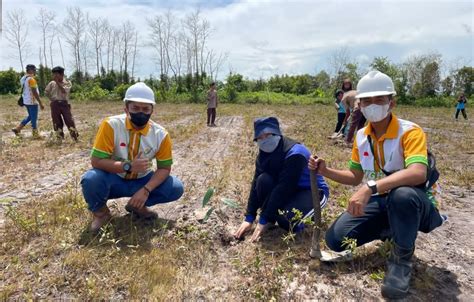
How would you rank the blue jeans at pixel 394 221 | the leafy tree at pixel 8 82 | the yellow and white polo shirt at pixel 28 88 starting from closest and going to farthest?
the blue jeans at pixel 394 221 → the yellow and white polo shirt at pixel 28 88 → the leafy tree at pixel 8 82

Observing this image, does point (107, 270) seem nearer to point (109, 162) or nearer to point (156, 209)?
point (109, 162)

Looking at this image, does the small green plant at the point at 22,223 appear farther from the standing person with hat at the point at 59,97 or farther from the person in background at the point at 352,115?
the person in background at the point at 352,115

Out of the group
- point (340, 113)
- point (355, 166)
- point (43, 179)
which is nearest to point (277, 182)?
point (355, 166)

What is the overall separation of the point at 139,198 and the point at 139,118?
0.65m

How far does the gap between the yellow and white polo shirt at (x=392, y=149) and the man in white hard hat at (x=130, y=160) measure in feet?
5.19

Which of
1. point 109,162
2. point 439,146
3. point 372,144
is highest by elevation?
point 372,144

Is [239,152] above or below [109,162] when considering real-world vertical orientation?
below

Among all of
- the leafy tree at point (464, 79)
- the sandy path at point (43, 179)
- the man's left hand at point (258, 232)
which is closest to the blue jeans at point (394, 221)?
the man's left hand at point (258, 232)

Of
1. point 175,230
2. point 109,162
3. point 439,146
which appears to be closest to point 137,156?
point 109,162

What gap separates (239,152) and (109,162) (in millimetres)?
4088

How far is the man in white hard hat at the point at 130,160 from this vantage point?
2852 mm

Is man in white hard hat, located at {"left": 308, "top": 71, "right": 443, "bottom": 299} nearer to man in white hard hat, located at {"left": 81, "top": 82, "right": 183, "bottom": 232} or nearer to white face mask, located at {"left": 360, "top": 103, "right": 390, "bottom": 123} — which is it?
white face mask, located at {"left": 360, "top": 103, "right": 390, "bottom": 123}

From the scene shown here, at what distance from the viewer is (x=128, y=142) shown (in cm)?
298

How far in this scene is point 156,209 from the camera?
141 inches
